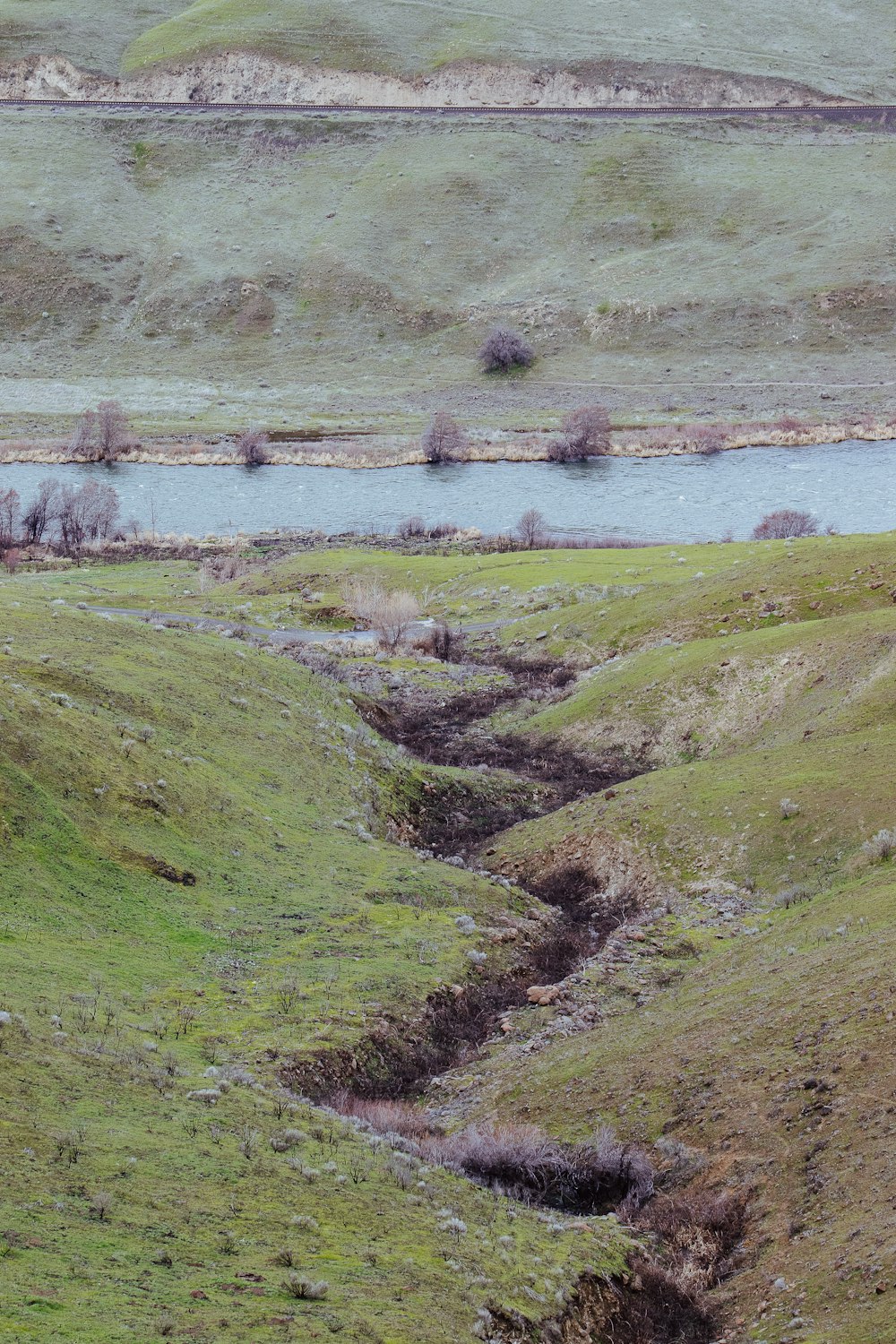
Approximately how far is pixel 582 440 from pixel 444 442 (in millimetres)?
10189

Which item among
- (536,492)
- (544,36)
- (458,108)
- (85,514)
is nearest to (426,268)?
(458,108)

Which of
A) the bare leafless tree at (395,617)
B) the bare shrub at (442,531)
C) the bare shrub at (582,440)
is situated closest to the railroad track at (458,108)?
the bare shrub at (582,440)

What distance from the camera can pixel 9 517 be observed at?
76312 millimetres

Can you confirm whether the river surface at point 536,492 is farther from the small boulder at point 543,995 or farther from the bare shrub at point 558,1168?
the bare shrub at point 558,1168

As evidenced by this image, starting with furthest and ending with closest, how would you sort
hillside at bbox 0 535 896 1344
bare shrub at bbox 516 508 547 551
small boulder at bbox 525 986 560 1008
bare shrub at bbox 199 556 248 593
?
bare shrub at bbox 516 508 547 551 → bare shrub at bbox 199 556 248 593 → small boulder at bbox 525 986 560 1008 → hillside at bbox 0 535 896 1344

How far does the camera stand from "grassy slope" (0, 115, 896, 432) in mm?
115250

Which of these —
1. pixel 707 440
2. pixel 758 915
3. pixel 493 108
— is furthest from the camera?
pixel 493 108

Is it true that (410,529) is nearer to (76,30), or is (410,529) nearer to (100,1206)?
(100,1206)

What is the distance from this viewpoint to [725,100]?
532ft

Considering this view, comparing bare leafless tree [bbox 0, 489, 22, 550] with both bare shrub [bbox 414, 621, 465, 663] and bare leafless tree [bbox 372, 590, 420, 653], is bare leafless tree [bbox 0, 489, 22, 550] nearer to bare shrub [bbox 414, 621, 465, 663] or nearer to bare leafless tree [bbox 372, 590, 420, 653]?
bare leafless tree [bbox 372, 590, 420, 653]

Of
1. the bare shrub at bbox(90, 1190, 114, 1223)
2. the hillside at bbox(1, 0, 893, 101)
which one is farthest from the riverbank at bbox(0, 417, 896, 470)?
the bare shrub at bbox(90, 1190, 114, 1223)

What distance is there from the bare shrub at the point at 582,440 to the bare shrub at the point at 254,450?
21.4 meters

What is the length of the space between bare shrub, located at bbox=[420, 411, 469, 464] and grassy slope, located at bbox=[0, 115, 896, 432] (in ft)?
33.0

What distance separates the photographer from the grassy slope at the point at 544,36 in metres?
168
